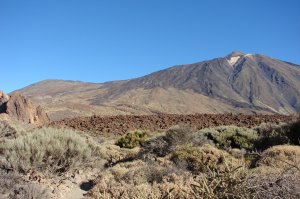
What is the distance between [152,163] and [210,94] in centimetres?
18454

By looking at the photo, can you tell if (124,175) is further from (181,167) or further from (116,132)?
(116,132)

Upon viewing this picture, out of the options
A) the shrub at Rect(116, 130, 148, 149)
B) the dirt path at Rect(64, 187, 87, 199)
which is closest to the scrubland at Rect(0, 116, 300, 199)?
the dirt path at Rect(64, 187, 87, 199)

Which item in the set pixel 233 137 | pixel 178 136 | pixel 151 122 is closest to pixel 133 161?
pixel 178 136

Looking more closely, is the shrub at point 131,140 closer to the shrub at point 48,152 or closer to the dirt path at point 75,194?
the shrub at point 48,152

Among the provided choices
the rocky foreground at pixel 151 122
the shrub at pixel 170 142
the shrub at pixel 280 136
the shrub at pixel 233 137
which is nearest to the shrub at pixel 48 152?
the shrub at pixel 170 142

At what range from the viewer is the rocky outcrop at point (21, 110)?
3719 cm

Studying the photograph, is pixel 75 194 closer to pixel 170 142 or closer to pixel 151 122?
pixel 170 142

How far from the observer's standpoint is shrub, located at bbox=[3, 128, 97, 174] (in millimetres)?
11877

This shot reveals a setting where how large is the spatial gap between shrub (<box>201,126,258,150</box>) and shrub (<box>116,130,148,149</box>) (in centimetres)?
346

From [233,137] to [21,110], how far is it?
24616 millimetres

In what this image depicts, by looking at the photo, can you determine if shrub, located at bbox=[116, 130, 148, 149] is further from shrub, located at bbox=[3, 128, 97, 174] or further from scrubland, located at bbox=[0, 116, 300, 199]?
shrub, located at bbox=[3, 128, 97, 174]

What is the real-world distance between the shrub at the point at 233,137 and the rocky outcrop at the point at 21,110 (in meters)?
22.5

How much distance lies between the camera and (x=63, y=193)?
35.2 ft

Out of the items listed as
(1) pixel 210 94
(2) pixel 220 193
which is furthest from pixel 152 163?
(1) pixel 210 94
